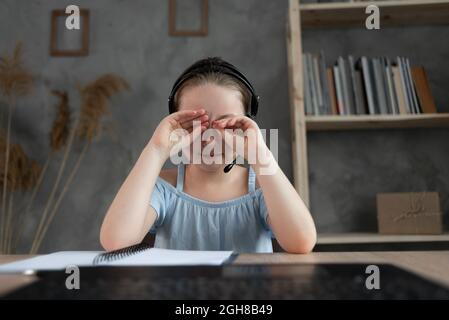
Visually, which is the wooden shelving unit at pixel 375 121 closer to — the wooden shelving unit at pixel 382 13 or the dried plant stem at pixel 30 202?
the wooden shelving unit at pixel 382 13

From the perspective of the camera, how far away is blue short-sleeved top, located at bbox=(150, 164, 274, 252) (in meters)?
1.14

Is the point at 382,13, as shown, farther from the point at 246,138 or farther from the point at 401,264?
the point at 401,264

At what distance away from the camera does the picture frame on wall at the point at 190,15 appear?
239 centimetres

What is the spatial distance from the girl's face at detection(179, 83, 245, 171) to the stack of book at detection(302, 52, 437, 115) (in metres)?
0.91

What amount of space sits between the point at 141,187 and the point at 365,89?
4.49 feet

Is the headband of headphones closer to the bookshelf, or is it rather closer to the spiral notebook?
the spiral notebook

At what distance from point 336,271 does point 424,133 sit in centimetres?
198

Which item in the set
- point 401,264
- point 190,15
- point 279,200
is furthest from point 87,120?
point 401,264

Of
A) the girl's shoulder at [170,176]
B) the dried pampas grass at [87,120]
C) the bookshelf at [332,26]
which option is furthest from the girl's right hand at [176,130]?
the dried pampas grass at [87,120]

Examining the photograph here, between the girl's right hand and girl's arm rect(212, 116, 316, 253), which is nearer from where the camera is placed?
girl's arm rect(212, 116, 316, 253)

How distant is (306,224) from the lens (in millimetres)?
910

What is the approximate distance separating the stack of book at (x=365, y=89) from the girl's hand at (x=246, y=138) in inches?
40.2

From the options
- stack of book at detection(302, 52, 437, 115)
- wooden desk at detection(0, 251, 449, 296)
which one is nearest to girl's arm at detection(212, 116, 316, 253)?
wooden desk at detection(0, 251, 449, 296)
